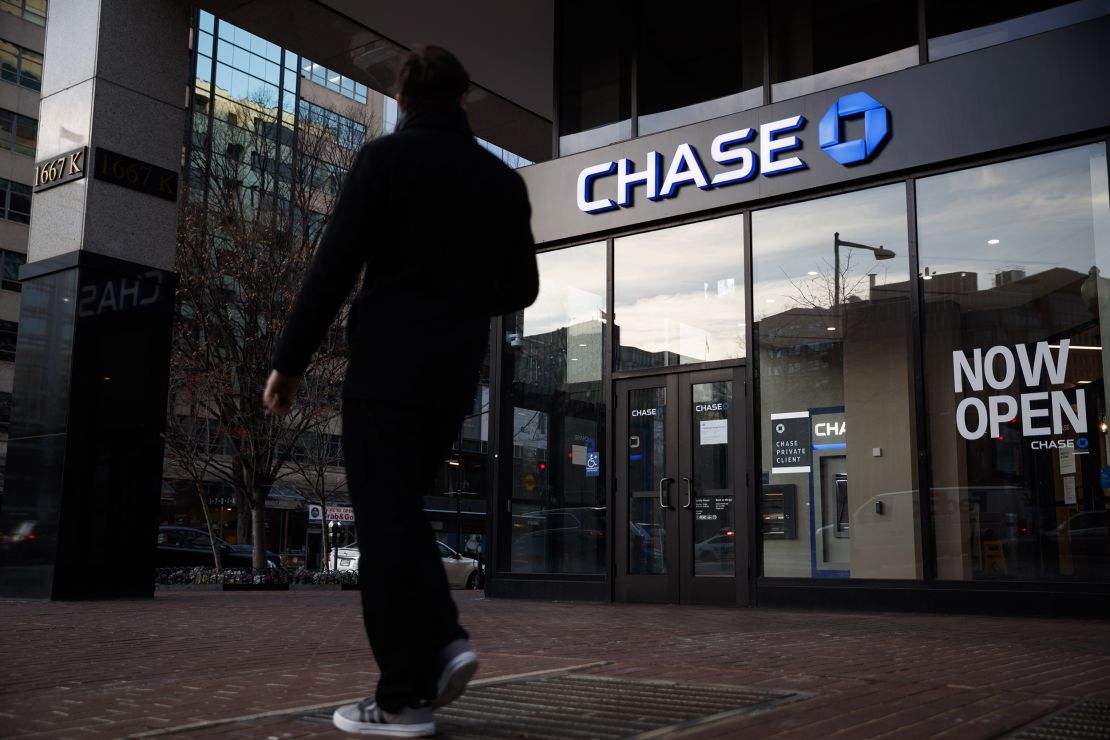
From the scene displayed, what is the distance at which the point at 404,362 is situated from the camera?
2.71 m

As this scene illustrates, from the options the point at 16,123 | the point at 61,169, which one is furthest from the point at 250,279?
the point at 16,123

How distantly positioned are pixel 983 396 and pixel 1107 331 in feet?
3.56

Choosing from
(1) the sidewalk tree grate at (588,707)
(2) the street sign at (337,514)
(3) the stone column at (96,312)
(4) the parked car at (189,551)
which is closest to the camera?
(1) the sidewalk tree grate at (588,707)

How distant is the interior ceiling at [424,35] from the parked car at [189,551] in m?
11.8

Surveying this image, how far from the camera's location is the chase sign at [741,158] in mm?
9547

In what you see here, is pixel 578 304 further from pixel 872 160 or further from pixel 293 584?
pixel 293 584

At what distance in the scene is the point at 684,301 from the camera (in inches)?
425

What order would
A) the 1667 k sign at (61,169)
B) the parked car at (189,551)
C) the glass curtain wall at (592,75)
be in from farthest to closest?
1. the parked car at (189,551)
2. the glass curtain wall at (592,75)
3. the 1667 k sign at (61,169)

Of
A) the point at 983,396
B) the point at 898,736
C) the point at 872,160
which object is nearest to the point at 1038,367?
the point at 983,396

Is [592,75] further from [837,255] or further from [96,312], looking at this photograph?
[96,312]

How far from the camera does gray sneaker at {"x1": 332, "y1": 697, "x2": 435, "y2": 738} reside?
2643mm

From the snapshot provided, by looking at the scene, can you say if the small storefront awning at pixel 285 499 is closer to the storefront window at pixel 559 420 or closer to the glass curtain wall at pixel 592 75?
the storefront window at pixel 559 420

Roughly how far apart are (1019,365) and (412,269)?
7.23 meters

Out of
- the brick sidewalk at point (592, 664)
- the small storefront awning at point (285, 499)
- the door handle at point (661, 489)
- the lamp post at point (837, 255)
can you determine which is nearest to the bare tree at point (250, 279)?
the door handle at point (661, 489)
